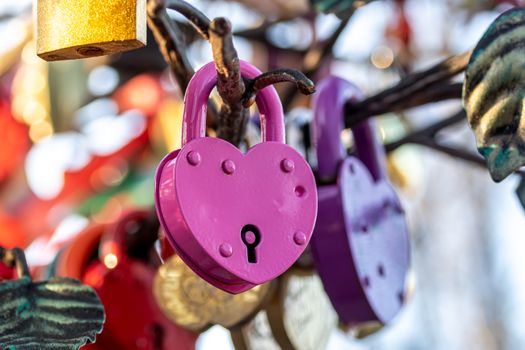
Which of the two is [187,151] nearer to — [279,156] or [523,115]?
[279,156]

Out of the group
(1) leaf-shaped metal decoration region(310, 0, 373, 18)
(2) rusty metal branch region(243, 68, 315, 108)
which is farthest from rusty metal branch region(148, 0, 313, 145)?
(1) leaf-shaped metal decoration region(310, 0, 373, 18)

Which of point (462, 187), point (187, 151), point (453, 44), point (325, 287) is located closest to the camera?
point (187, 151)

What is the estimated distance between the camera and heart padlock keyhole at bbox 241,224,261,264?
2.15 feet

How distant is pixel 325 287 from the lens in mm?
902

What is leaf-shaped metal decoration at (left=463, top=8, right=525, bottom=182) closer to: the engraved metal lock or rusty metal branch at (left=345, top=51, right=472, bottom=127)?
rusty metal branch at (left=345, top=51, right=472, bottom=127)

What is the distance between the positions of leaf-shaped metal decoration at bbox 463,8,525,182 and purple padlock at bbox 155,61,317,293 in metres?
0.13

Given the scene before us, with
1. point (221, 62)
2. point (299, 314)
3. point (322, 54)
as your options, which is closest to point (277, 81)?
point (221, 62)

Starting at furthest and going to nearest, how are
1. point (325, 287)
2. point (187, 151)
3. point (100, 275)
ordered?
point (100, 275)
point (325, 287)
point (187, 151)

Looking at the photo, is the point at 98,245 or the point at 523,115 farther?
the point at 98,245

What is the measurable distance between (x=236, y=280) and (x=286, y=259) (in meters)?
0.03


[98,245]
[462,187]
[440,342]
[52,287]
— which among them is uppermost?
[52,287]

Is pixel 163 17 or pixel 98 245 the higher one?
pixel 163 17

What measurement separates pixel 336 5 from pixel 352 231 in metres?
0.18

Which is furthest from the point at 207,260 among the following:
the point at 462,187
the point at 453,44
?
the point at 462,187
